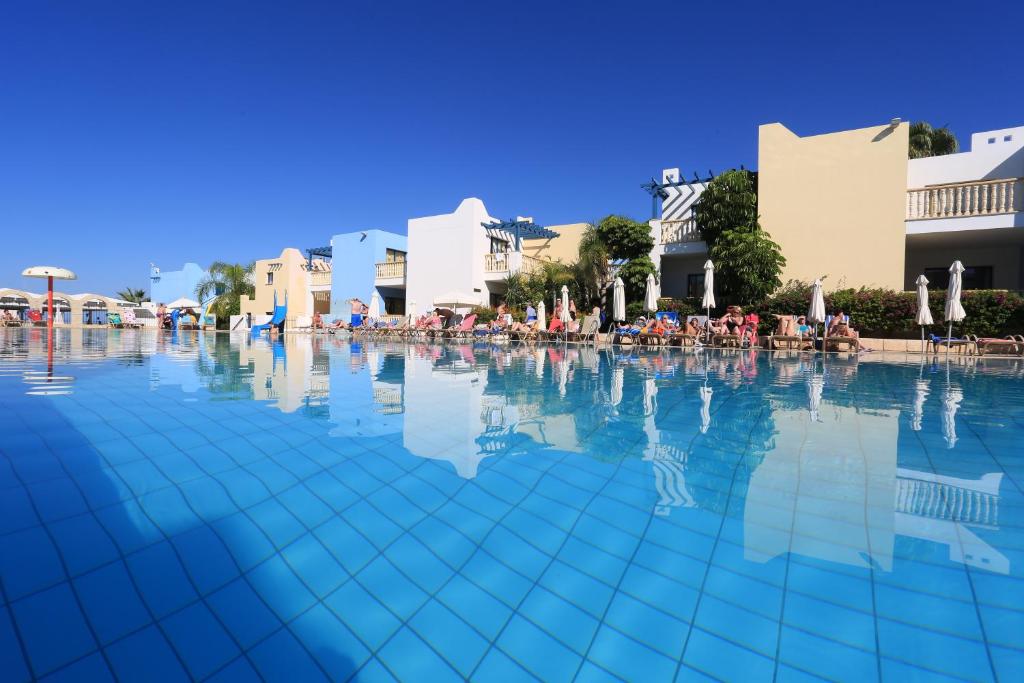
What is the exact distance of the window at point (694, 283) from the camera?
709 inches

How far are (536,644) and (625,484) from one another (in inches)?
52.3

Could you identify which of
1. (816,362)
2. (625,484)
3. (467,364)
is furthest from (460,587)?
(816,362)

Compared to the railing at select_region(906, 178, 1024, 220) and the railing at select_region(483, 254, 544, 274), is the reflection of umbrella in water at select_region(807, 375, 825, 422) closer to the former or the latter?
the railing at select_region(906, 178, 1024, 220)

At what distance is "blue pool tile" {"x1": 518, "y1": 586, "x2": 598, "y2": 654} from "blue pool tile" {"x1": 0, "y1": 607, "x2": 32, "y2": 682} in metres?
1.52

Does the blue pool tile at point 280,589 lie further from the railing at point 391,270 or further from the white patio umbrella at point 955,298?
the railing at point 391,270

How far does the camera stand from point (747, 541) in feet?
7.29

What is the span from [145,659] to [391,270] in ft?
80.0

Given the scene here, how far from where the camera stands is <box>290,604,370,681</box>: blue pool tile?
158 centimetres

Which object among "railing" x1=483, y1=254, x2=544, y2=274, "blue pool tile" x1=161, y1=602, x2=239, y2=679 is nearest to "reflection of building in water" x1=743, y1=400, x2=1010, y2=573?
"blue pool tile" x1=161, y1=602, x2=239, y2=679

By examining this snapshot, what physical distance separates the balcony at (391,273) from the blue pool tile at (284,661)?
23818mm

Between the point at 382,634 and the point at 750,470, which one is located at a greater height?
the point at 750,470

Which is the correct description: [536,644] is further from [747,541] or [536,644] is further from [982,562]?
[982,562]

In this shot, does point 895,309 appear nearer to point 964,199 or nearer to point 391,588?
point 964,199

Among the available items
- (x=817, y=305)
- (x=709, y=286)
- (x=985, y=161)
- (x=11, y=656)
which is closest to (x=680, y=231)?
(x=709, y=286)
